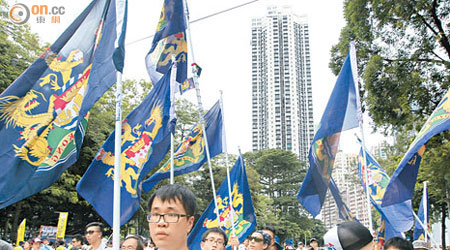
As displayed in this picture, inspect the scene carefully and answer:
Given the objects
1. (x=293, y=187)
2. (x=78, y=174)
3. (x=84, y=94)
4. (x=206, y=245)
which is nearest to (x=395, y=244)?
(x=206, y=245)

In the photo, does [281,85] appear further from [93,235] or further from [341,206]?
[93,235]

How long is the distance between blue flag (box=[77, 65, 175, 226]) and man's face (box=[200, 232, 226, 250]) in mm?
1262

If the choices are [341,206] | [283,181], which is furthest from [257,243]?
[283,181]

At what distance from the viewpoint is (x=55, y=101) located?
4766 mm

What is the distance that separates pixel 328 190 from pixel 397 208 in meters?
2.38

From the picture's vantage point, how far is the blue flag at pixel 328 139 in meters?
6.45

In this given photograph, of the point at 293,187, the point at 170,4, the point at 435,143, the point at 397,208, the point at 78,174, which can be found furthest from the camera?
the point at 293,187

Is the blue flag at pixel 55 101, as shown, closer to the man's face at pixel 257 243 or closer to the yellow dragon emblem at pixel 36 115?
the yellow dragon emblem at pixel 36 115

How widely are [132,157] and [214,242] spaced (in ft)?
6.07

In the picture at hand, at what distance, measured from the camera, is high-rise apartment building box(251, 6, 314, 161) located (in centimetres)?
8269

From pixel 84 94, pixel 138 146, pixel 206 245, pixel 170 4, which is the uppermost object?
pixel 170 4

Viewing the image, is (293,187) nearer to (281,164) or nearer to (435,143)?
(281,164)

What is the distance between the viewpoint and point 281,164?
174 feet

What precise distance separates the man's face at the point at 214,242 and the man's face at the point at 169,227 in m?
2.89
